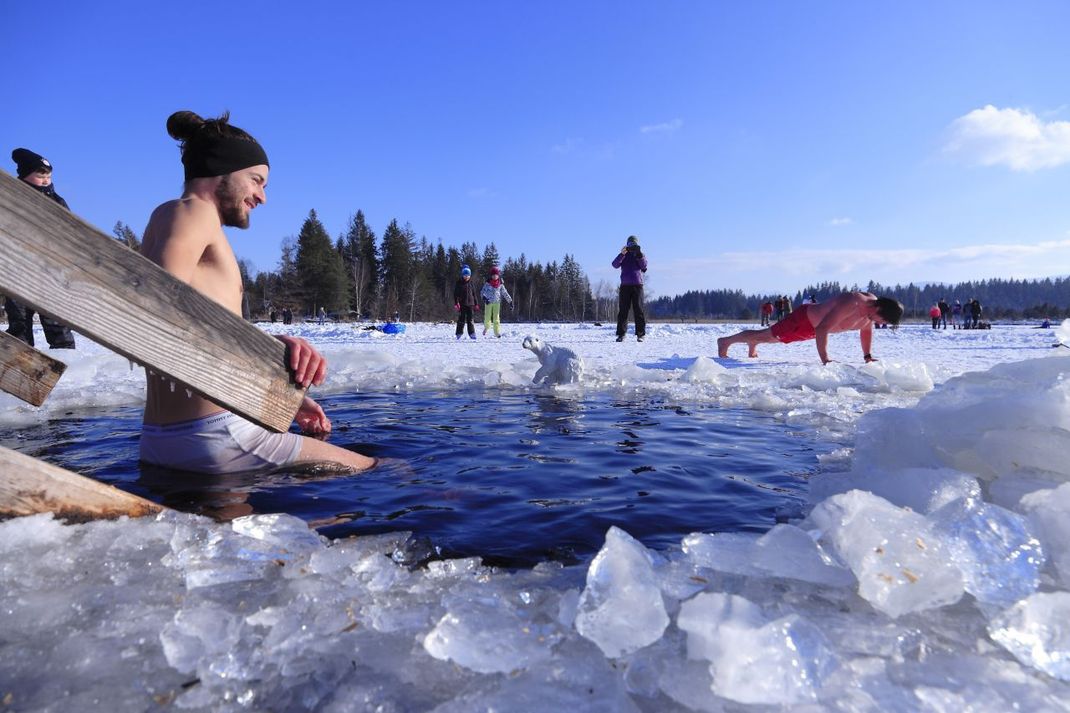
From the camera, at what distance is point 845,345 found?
11.3 m

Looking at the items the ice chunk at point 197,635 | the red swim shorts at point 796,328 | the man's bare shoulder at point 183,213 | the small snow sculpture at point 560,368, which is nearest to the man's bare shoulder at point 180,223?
the man's bare shoulder at point 183,213

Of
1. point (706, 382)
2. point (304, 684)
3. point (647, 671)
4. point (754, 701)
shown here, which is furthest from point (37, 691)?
point (706, 382)

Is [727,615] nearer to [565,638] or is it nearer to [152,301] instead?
[565,638]

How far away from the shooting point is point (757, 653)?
0.98 meters

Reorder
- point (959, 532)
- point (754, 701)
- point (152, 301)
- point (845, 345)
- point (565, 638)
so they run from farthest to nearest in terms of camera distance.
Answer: point (845, 345) → point (152, 301) → point (959, 532) → point (565, 638) → point (754, 701)

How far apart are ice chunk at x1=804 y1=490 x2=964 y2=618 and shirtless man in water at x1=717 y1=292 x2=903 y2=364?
6.23m

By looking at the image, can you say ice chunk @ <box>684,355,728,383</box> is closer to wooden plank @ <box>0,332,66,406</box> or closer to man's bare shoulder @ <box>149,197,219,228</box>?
man's bare shoulder @ <box>149,197,219,228</box>

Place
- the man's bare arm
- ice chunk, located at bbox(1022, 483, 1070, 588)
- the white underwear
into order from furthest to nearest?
1. the man's bare arm
2. the white underwear
3. ice chunk, located at bbox(1022, 483, 1070, 588)

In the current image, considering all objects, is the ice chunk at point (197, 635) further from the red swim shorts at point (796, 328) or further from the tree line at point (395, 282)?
the tree line at point (395, 282)

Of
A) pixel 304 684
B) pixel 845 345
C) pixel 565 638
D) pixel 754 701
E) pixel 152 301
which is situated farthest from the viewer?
pixel 845 345

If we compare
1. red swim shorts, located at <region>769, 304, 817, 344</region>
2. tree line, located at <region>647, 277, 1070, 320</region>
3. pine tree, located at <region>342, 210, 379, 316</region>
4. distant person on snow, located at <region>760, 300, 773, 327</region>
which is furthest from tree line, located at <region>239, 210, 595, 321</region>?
tree line, located at <region>647, 277, 1070, 320</region>

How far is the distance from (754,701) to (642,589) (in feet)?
1.06

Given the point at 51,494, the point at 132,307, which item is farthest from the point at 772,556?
the point at 51,494

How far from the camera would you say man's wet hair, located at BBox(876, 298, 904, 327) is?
6.90m
